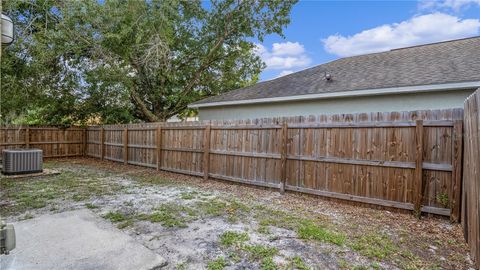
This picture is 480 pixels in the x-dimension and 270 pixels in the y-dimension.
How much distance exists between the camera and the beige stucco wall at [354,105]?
6.23 meters

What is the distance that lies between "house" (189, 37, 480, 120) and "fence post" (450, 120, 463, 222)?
81.3 inches

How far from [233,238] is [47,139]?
12301 mm

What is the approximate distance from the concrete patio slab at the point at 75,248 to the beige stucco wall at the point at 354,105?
6.13 metres

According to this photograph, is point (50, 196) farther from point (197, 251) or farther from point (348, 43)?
point (348, 43)

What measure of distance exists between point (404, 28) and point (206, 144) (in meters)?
10.2

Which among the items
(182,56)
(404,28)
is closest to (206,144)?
(182,56)

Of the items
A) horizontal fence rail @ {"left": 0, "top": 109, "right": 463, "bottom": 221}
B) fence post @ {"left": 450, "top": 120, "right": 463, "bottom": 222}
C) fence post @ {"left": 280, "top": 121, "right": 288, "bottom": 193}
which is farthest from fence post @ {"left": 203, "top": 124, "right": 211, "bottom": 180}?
fence post @ {"left": 450, "top": 120, "right": 463, "bottom": 222}

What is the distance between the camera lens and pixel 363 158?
17.6 feet

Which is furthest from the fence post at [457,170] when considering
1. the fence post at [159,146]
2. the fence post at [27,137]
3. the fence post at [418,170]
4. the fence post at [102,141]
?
the fence post at [27,137]

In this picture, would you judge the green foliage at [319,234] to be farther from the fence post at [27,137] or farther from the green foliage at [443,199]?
the fence post at [27,137]

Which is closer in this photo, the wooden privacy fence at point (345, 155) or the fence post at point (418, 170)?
the wooden privacy fence at point (345, 155)

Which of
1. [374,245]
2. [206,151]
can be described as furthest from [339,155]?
[206,151]

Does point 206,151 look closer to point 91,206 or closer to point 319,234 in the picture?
point 91,206

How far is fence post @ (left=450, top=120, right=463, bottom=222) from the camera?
4344 mm
